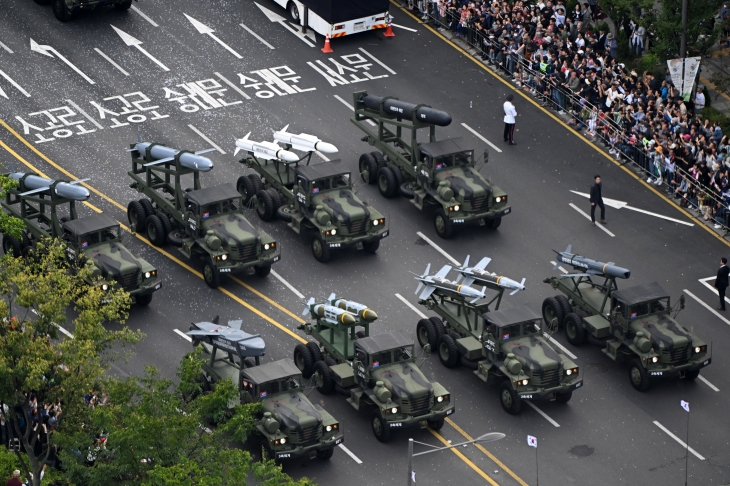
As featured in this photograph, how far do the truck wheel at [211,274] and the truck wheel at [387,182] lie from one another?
27.0ft

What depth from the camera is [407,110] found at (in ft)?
194

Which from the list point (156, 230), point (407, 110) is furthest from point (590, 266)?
point (156, 230)

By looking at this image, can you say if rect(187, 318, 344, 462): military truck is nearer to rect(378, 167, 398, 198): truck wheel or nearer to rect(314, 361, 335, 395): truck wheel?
rect(314, 361, 335, 395): truck wheel

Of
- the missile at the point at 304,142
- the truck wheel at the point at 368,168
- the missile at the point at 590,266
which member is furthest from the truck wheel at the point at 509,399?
the truck wheel at the point at 368,168

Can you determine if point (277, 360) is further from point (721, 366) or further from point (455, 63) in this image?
point (455, 63)

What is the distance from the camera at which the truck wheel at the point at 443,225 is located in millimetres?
56675

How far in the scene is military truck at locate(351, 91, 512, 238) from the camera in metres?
56.7

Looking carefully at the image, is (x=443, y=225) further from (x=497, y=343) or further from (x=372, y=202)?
(x=497, y=343)

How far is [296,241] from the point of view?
56.7m

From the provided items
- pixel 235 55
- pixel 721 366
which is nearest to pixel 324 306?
pixel 721 366

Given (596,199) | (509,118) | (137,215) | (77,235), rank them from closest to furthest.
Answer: (77,235)
(137,215)
(596,199)
(509,118)

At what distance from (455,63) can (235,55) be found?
9.14m

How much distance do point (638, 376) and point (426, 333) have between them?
22.0 feet

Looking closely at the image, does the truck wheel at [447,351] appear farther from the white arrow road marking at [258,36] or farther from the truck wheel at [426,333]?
the white arrow road marking at [258,36]
